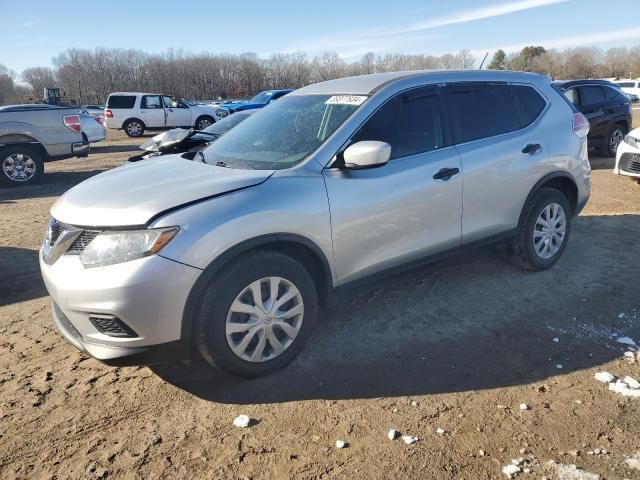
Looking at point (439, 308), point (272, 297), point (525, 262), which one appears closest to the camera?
point (272, 297)

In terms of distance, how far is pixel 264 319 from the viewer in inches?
120

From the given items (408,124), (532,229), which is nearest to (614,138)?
(532,229)

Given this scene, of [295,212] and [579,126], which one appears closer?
[295,212]

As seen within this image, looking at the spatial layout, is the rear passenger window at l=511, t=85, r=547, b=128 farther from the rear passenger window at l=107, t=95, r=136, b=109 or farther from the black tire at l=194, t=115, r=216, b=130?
the rear passenger window at l=107, t=95, r=136, b=109

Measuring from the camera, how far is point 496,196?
417cm

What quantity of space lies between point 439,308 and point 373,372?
1.12 meters

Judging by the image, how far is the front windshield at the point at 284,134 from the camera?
347 centimetres

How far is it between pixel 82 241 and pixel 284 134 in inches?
63.4

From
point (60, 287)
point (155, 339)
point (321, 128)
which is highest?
point (321, 128)

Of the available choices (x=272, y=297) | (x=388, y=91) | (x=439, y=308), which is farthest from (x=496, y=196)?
(x=272, y=297)

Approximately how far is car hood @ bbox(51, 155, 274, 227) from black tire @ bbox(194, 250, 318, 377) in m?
0.46

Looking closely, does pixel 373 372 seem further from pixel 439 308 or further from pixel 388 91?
pixel 388 91

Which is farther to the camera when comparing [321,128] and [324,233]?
[321,128]

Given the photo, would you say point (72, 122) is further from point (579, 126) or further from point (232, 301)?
point (579, 126)
